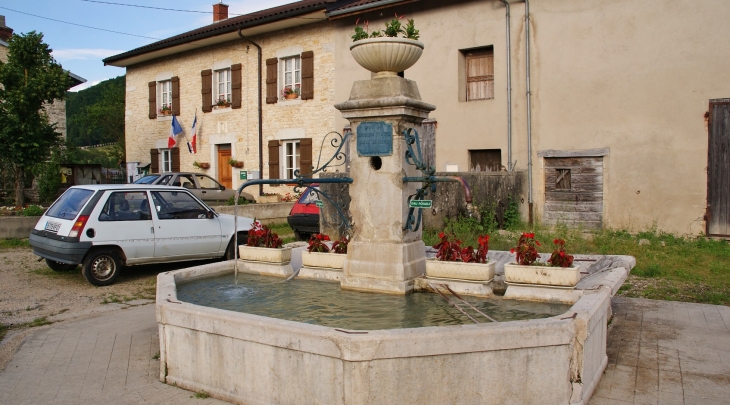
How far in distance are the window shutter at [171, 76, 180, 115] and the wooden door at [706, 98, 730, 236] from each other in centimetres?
1845

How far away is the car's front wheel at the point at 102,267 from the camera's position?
9.27 metres

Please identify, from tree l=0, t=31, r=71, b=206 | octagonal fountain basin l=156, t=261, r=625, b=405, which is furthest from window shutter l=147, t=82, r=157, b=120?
octagonal fountain basin l=156, t=261, r=625, b=405

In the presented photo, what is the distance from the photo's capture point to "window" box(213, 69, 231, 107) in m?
22.0

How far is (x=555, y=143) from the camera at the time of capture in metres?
14.3

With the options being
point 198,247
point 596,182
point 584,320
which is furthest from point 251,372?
point 596,182

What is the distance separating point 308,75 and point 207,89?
521cm

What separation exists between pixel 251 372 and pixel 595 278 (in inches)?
134

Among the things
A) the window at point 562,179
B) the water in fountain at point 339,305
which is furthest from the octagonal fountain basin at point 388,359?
the window at point 562,179

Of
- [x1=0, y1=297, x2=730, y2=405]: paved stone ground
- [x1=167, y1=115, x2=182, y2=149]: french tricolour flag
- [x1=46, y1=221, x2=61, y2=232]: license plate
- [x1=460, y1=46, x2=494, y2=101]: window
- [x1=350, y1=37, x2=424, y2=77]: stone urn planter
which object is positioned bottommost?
[x1=0, y1=297, x2=730, y2=405]: paved stone ground

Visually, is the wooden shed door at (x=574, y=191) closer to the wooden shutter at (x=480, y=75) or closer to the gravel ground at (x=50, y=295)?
the wooden shutter at (x=480, y=75)

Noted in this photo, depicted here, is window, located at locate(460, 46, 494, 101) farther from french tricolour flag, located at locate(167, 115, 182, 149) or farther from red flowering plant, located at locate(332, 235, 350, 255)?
french tricolour flag, located at locate(167, 115, 182, 149)

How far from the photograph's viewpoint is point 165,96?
976 inches

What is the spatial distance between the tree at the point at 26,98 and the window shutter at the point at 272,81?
6236 mm

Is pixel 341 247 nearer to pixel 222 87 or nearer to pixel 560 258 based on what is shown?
pixel 560 258
